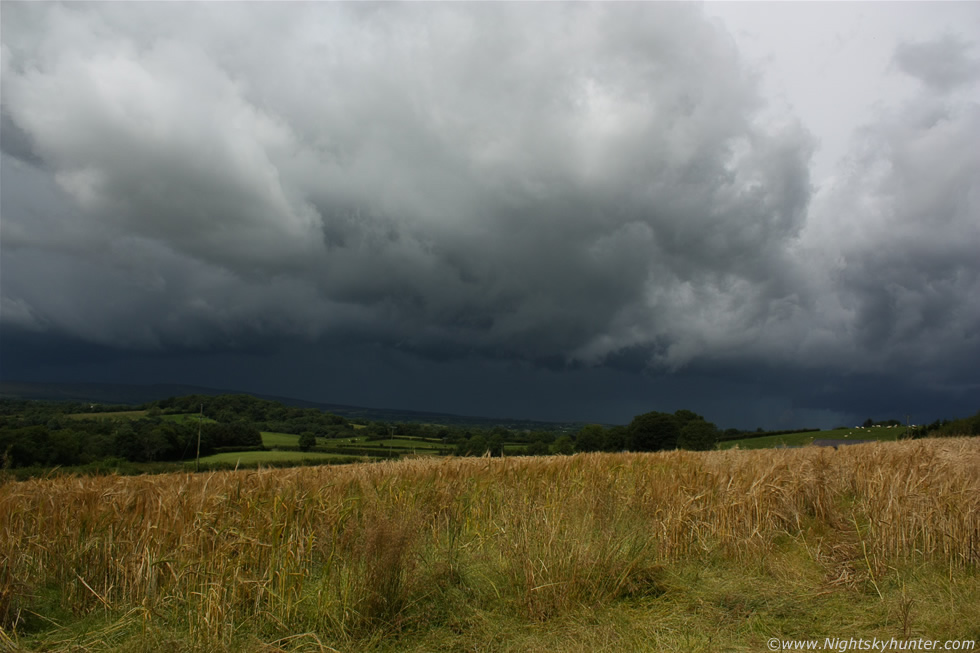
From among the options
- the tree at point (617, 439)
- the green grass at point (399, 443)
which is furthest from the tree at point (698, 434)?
the green grass at point (399, 443)

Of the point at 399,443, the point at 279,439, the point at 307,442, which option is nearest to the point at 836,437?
the point at 399,443

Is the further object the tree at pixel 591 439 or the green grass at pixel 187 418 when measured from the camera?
the tree at pixel 591 439

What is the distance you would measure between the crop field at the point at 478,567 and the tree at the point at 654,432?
167 ft

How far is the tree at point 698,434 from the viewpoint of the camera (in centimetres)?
4803

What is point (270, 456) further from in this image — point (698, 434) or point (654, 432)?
point (698, 434)

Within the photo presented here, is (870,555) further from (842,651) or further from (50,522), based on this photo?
(50,522)

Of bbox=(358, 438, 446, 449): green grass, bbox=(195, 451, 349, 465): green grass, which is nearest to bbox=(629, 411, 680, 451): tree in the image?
bbox=(358, 438, 446, 449): green grass

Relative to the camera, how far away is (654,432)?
5666 centimetres

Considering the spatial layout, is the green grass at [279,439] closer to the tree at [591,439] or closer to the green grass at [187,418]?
the green grass at [187,418]

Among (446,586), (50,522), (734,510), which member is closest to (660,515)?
(734,510)

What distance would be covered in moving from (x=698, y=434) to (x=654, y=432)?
753 cm

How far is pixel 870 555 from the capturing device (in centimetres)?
584

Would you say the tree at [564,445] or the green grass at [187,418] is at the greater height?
the green grass at [187,418]

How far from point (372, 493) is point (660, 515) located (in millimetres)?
4277
